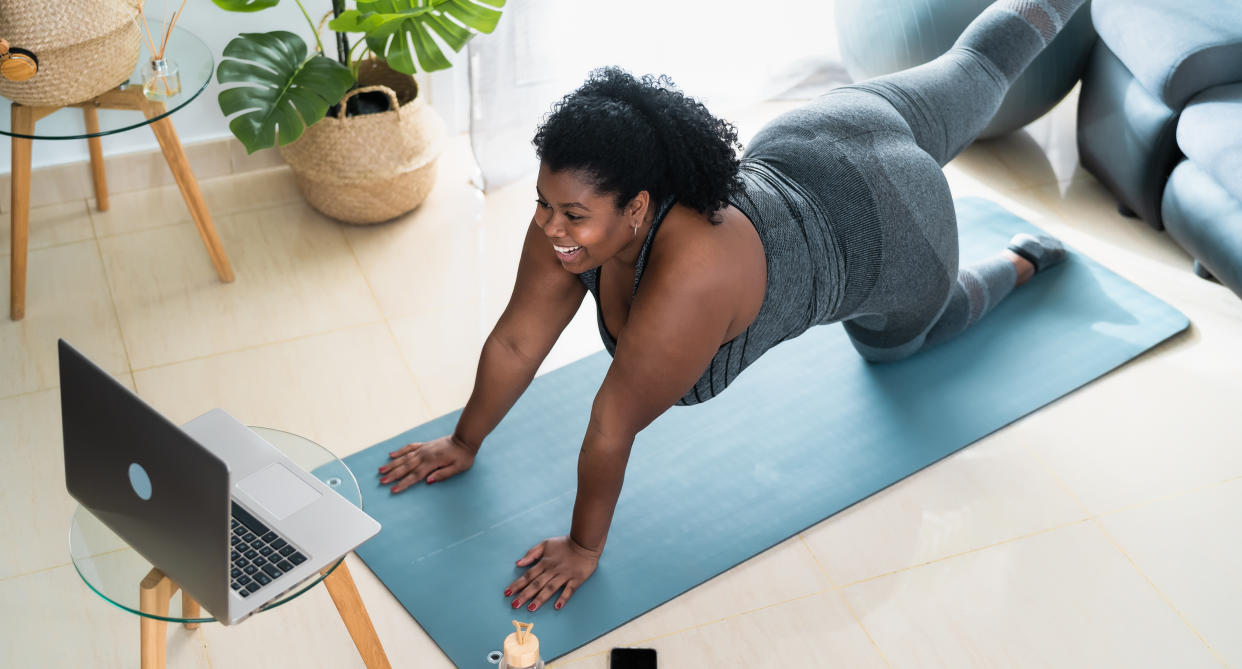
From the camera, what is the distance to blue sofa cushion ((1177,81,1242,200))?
100 inches

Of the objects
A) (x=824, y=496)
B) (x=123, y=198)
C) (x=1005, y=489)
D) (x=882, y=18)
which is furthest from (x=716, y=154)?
(x=123, y=198)

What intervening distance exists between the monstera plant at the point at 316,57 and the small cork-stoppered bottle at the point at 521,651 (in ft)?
4.41

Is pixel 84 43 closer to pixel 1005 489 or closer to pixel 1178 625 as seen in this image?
pixel 1005 489

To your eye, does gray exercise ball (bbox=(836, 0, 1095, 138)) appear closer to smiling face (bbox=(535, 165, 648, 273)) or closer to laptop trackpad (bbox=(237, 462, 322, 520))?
smiling face (bbox=(535, 165, 648, 273))

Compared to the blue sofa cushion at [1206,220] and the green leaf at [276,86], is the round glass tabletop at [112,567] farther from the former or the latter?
the blue sofa cushion at [1206,220]

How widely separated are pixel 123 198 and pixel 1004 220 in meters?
2.39

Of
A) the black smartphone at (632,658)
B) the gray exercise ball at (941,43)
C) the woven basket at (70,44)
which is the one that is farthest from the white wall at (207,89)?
the black smartphone at (632,658)

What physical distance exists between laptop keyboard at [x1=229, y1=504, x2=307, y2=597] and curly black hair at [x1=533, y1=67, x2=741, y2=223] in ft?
2.20

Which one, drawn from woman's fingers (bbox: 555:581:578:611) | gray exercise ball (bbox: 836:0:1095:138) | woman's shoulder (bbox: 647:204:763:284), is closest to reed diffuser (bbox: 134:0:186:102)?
woman's shoulder (bbox: 647:204:763:284)

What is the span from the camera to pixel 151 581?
5.12 feet

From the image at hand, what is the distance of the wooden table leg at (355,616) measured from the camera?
1666 millimetres

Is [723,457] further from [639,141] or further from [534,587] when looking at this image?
[639,141]

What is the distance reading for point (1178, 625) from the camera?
2076 millimetres

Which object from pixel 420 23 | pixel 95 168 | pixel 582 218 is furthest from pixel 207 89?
pixel 582 218
